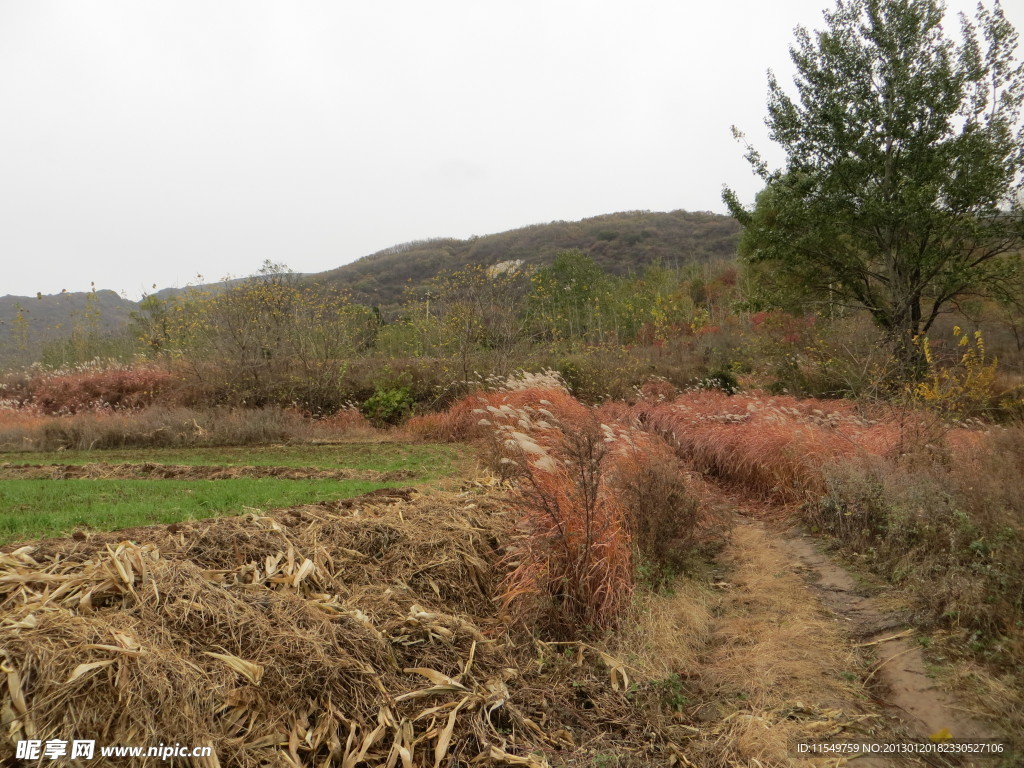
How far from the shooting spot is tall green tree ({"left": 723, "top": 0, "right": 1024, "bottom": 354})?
14211mm

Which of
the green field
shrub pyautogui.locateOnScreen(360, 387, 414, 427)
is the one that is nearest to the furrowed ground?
the green field

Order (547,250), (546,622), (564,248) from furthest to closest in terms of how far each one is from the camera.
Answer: (564,248) < (547,250) < (546,622)

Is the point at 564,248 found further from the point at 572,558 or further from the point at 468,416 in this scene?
the point at 572,558

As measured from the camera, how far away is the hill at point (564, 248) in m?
58.6

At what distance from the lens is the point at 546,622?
462cm

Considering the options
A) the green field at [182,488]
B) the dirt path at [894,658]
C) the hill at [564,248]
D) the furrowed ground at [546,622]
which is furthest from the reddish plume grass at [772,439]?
the hill at [564,248]

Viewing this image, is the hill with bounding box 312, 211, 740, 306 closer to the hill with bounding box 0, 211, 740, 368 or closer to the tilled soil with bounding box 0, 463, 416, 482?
the hill with bounding box 0, 211, 740, 368

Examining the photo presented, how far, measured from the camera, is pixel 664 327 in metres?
25.9

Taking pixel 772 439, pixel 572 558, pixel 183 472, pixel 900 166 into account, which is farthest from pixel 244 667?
pixel 900 166

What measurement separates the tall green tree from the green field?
11.5 metres

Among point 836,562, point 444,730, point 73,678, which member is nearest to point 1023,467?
point 836,562

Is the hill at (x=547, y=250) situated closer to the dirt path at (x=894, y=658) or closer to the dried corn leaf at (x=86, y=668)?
the dirt path at (x=894, y=658)

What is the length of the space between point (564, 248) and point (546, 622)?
62356 millimetres

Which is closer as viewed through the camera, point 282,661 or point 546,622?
point 282,661
